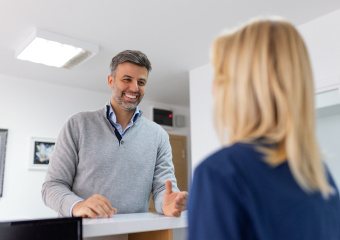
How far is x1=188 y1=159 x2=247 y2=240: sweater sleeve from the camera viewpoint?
1.68ft

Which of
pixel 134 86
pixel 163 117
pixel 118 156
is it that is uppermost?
pixel 163 117

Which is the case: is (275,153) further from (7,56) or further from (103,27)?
(7,56)

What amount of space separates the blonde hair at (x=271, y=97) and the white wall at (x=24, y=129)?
12.5 feet

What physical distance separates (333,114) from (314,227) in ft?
8.77

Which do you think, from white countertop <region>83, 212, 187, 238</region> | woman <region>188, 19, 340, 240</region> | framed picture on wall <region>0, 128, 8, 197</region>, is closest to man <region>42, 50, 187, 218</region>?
white countertop <region>83, 212, 187, 238</region>

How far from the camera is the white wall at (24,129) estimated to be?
12.7ft

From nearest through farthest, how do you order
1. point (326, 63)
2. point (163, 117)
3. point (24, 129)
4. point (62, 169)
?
point (62, 169) → point (326, 63) → point (24, 129) → point (163, 117)

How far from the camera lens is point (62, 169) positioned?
1.30 metres

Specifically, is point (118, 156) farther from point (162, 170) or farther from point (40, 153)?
point (40, 153)

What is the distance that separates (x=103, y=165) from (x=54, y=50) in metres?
2.10

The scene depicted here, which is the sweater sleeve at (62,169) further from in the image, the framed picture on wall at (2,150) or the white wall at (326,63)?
the framed picture on wall at (2,150)

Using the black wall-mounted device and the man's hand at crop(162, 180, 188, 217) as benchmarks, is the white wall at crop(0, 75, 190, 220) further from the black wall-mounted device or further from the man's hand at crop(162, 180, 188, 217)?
the man's hand at crop(162, 180, 188, 217)

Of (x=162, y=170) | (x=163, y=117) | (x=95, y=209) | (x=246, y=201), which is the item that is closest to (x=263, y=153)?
(x=246, y=201)

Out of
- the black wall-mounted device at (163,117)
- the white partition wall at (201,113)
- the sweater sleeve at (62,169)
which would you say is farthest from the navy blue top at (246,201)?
the black wall-mounted device at (163,117)
